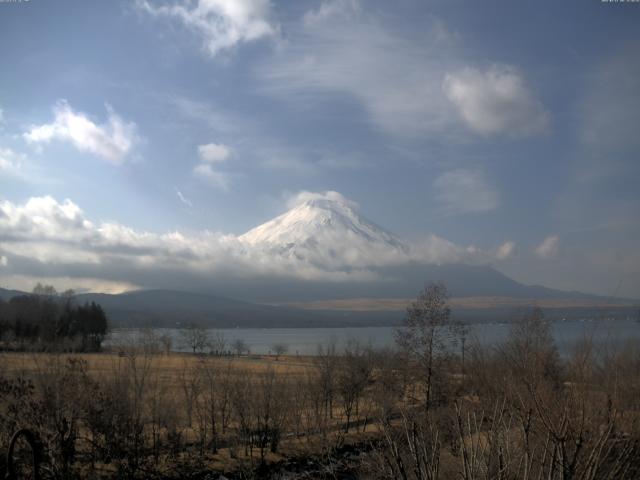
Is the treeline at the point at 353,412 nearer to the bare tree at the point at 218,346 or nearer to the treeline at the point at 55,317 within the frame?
the bare tree at the point at 218,346

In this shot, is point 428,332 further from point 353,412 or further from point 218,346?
point 218,346

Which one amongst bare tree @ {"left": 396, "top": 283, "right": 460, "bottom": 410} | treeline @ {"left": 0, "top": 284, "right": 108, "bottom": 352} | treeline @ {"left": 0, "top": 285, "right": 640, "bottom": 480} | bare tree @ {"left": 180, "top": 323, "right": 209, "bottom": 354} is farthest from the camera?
bare tree @ {"left": 180, "top": 323, "right": 209, "bottom": 354}

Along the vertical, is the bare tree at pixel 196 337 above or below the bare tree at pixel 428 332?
below

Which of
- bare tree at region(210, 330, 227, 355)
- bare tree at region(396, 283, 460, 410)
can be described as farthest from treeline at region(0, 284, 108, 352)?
bare tree at region(396, 283, 460, 410)

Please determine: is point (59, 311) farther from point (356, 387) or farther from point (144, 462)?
point (144, 462)

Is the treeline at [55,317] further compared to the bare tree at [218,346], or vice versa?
the treeline at [55,317]

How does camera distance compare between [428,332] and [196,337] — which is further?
[196,337]

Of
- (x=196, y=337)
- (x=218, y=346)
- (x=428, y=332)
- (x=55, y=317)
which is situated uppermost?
(x=428, y=332)

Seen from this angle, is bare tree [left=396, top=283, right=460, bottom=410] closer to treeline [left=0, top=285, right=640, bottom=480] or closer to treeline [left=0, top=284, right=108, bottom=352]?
treeline [left=0, top=285, right=640, bottom=480]

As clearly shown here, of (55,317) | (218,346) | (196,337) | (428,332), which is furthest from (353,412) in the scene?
(196,337)

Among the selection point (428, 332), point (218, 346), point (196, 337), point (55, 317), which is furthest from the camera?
point (196, 337)

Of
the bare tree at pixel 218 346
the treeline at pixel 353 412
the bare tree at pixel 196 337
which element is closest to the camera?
the treeline at pixel 353 412

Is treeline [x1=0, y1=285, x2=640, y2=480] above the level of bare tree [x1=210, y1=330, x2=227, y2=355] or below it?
above

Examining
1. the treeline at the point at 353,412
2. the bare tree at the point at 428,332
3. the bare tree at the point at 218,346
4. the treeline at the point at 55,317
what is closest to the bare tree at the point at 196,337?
the bare tree at the point at 218,346
